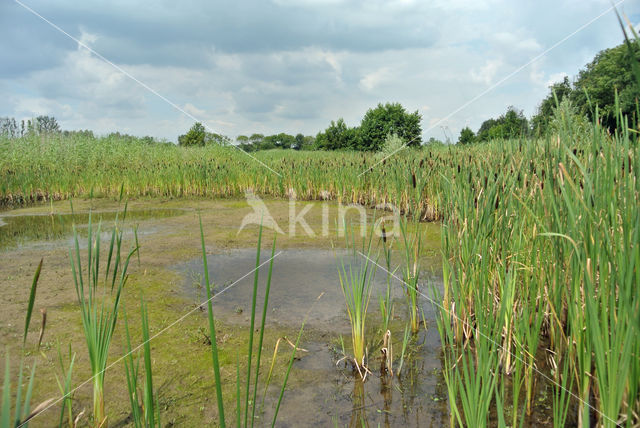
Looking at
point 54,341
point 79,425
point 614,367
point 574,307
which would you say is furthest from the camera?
point 54,341

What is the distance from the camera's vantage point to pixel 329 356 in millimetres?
2359

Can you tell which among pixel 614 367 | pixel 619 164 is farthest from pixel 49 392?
pixel 619 164

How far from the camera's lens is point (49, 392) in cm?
201

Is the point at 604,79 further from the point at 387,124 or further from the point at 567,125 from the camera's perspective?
the point at 567,125

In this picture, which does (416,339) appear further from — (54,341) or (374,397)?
(54,341)

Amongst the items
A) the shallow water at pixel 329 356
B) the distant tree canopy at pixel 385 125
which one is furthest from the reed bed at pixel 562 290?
the distant tree canopy at pixel 385 125

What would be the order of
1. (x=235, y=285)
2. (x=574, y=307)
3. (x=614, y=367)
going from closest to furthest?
(x=614, y=367) < (x=574, y=307) < (x=235, y=285)

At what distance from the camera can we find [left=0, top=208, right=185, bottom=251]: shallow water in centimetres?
546

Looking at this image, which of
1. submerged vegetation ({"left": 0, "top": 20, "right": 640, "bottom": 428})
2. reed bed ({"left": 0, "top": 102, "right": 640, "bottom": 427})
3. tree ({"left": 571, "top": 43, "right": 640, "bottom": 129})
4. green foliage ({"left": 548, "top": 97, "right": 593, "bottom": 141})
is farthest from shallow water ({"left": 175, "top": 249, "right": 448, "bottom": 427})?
tree ({"left": 571, "top": 43, "right": 640, "bottom": 129})

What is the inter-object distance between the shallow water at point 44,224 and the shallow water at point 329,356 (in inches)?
102

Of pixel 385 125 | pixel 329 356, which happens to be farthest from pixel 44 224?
pixel 385 125

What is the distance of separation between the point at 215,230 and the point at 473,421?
5145 mm

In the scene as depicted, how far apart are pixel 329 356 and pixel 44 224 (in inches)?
242

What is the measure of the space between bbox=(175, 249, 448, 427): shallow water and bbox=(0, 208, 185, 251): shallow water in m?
2.59
